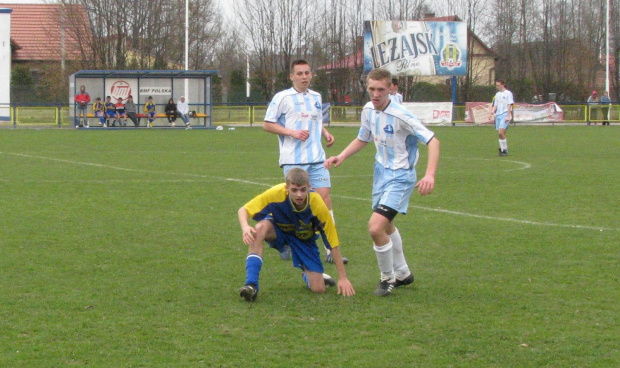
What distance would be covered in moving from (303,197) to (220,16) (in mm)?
55238

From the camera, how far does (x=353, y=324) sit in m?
5.26

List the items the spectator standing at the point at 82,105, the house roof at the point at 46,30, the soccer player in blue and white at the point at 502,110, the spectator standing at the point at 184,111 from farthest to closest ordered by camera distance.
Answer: the house roof at the point at 46,30
the spectator standing at the point at 184,111
the spectator standing at the point at 82,105
the soccer player in blue and white at the point at 502,110

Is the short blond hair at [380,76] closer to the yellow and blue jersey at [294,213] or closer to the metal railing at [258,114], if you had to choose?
the yellow and blue jersey at [294,213]

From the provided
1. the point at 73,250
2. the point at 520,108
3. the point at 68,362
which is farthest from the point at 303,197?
the point at 520,108

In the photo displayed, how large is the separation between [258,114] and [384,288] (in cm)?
3647

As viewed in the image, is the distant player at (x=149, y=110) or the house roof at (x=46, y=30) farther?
the house roof at (x=46, y=30)

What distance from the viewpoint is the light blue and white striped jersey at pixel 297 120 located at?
744 centimetres

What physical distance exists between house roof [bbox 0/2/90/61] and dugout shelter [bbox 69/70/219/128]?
15.6m

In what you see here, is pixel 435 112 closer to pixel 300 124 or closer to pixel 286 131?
pixel 300 124

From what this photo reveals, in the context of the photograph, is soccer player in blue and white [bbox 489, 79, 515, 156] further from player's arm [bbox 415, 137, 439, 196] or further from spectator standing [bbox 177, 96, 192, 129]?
spectator standing [bbox 177, 96, 192, 129]

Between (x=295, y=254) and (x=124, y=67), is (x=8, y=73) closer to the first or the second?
(x=124, y=67)

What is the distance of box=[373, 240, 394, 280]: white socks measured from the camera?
6.08m

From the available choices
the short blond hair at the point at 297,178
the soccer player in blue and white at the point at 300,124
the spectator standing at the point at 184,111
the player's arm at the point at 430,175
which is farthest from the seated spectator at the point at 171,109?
the player's arm at the point at 430,175

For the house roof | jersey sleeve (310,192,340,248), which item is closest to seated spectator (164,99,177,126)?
the house roof
